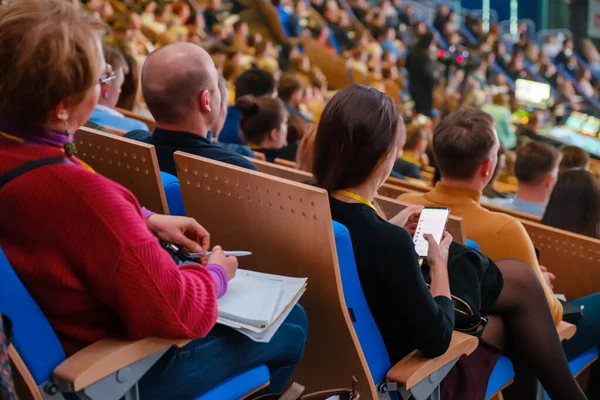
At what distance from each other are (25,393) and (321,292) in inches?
25.7

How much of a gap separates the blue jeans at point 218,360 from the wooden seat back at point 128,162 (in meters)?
0.51

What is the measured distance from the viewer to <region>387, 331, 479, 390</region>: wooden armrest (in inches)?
69.9

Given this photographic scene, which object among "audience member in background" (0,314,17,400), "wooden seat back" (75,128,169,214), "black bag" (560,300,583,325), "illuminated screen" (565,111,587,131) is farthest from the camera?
"illuminated screen" (565,111,587,131)

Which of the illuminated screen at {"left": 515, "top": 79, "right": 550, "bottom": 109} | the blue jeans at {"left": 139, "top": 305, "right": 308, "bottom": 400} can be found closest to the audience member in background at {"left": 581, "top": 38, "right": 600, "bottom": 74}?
the illuminated screen at {"left": 515, "top": 79, "right": 550, "bottom": 109}

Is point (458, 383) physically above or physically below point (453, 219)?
below

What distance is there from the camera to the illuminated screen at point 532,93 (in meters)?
11.1

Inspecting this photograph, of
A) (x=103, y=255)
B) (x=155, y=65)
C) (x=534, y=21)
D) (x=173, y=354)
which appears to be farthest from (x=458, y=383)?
(x=534, y=21)

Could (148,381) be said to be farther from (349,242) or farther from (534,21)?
(534,21)

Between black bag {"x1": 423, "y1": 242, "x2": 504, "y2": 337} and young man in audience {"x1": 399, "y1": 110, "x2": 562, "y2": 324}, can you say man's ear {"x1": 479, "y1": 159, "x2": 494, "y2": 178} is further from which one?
black bag {"x1": 423, "y1": 242, "x2": 504, "y2": 337}

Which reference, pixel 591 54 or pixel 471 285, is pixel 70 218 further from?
pixel 591 54

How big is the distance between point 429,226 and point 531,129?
8.04 metres

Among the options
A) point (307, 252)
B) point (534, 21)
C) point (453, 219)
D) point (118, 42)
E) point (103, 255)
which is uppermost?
point (103, 255)

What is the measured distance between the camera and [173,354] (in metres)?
1.55

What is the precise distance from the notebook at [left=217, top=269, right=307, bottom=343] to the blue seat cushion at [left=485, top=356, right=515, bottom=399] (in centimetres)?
76
